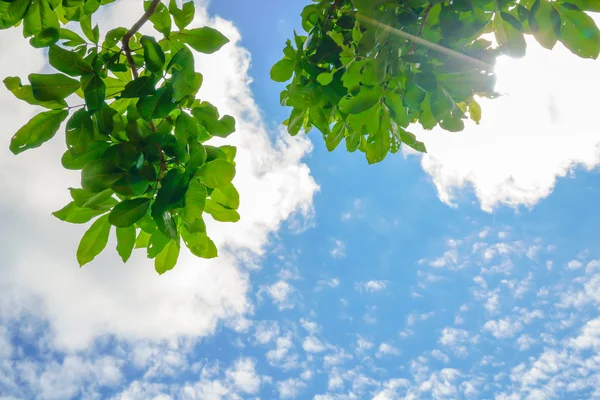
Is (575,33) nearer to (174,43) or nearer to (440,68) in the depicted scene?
(440,68)

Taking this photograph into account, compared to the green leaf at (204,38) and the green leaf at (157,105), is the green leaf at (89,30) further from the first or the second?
the green leaf at (157,105)

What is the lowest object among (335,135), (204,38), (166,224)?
(166,224)

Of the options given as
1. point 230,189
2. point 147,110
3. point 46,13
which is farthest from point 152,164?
point 46,13

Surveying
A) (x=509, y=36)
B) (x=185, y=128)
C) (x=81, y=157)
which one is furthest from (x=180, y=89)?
(x=509, y=36)

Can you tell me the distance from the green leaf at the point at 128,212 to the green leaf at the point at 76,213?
7.9 inches

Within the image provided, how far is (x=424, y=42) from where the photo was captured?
1.92m

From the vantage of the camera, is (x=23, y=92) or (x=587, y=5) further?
(x=23, y=92)

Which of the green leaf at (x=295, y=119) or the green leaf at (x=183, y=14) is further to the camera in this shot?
the green leaf at (x=295, y=119)

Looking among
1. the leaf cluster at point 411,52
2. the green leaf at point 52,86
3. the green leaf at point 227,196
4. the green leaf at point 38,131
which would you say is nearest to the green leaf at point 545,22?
the leaf cluster at point 411,52

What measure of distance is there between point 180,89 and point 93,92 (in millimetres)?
Answer: 345

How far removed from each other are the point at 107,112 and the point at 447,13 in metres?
1.48

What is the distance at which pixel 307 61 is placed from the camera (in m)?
2.19

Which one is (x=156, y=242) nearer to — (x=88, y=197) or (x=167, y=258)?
(x=167, y=258)

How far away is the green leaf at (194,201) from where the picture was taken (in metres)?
1.75
